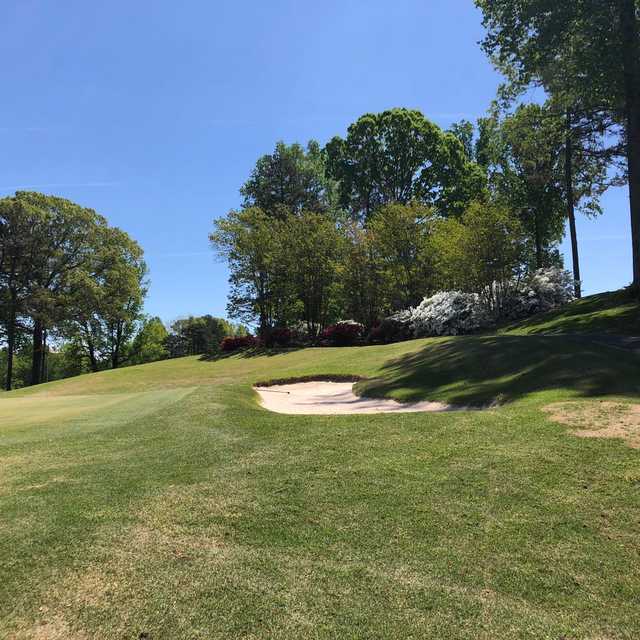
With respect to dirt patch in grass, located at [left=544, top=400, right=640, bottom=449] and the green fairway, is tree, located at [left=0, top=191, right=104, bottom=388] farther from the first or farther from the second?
dirt patch in grass, located at [left=544, top=400, right=640, bottom=449]

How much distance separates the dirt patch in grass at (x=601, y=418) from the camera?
5719 mm

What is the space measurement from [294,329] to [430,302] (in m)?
13.3

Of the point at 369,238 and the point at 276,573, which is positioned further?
the point at 369,238

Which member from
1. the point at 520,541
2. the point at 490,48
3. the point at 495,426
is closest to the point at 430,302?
the point at 490,48

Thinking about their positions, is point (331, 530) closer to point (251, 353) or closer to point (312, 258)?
point (251, 353)

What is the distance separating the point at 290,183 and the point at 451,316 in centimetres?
3236

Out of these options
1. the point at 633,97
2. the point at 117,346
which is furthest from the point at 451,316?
the point at 117,346

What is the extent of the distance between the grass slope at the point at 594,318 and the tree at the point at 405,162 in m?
27.9

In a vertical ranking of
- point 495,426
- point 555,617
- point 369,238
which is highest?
point 369,238

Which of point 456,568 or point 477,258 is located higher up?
point 477,258

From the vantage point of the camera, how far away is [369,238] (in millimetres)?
33750

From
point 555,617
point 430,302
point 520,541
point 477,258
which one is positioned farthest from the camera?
point 430,302

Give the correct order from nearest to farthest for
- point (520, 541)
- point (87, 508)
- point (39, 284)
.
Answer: point (520, 541) → point (87, 508) → point (39, 284)

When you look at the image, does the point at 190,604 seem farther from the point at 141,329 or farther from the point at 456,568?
the point at 141,329
